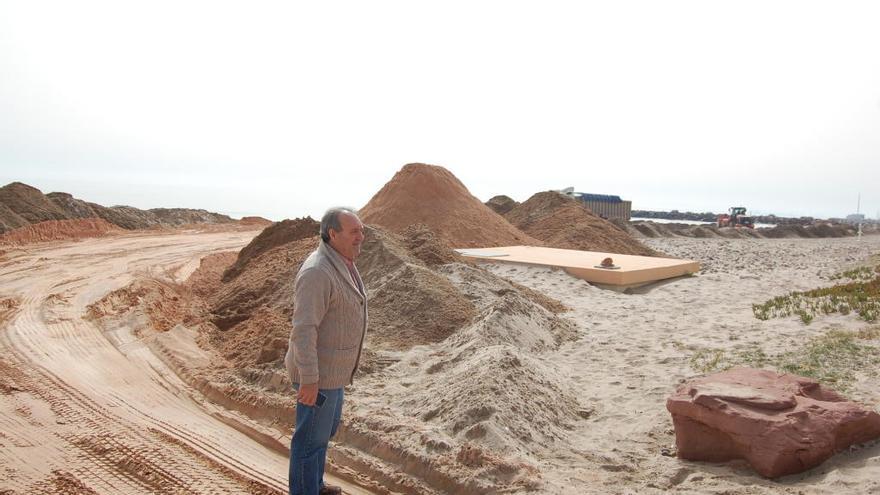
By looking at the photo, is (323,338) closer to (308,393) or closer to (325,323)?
(325,323)

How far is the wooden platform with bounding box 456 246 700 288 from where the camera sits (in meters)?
13.0

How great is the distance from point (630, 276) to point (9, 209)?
1860 centimetres

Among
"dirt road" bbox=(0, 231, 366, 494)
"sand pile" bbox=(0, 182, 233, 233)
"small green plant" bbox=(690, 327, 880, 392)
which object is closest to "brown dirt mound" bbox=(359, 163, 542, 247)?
"sand pile" bbox=(0, 182, 233, 233)

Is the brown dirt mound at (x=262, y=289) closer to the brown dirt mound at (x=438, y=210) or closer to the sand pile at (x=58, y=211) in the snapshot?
the brown dirt mound at (x=438, y=210)

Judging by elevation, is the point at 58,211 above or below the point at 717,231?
below

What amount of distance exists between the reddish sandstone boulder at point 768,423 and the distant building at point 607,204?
1399 inches

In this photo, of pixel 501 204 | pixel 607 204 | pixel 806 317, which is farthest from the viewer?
pixel 607 204

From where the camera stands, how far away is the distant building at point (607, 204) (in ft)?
130

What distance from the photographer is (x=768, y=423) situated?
3748 millimetres

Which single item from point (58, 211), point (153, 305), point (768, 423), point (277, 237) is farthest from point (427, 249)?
point (58, 211)

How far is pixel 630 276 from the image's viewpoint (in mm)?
12906

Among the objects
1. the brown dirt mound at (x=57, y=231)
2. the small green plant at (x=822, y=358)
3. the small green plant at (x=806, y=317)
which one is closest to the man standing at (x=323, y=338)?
the small green plant at (x=822, y=358)

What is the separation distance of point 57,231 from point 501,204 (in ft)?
65.2

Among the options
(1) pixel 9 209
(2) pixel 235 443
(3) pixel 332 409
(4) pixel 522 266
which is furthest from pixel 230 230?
(3) pixel 332 409
